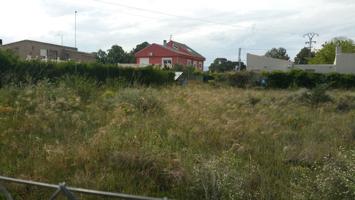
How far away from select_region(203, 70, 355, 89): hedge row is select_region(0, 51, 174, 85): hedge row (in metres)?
7.26

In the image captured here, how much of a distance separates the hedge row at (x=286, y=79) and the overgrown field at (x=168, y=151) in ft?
79.1

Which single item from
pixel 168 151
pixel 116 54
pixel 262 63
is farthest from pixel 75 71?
pixel 116 54

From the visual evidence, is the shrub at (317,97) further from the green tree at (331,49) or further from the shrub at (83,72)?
the green tree at (331,49)

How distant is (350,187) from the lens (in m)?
3.47

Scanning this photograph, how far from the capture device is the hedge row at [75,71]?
18312mm

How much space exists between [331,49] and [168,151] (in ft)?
217

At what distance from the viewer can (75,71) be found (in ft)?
72.2

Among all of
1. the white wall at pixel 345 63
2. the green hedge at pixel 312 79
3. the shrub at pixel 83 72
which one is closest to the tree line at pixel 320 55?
the white wall at pixel 345 63

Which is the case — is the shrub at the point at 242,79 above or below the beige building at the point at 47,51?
below

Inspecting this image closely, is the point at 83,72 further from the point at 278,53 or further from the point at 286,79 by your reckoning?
the point at 278,53

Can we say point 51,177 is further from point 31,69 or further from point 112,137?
point 31,69

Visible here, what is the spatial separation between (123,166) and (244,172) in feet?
5.11

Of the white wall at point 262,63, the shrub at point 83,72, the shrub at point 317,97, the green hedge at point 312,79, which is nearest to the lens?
the shrub at point 317,97

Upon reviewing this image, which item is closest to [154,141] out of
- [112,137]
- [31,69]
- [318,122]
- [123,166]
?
[112,137]
